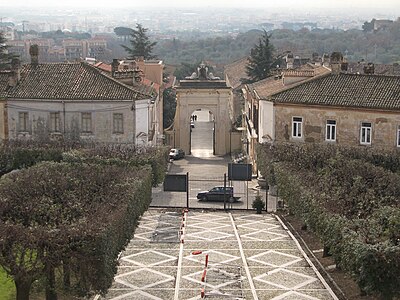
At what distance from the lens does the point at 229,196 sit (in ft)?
144

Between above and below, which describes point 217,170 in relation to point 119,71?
below

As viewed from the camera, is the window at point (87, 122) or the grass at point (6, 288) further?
the window at point (87, 122)

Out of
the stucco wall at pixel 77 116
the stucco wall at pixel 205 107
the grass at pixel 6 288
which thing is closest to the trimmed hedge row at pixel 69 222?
the grass at pixel 6 288

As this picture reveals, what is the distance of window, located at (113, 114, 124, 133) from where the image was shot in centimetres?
4706

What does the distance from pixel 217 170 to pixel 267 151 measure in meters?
13.4

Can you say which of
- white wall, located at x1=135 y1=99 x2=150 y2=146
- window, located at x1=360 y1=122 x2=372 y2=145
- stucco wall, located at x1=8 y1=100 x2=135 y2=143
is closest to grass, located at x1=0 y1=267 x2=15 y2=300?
stucco wall, located at x1=8 y1=100 x2=135 y2=143

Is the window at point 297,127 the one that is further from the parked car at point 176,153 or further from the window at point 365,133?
the parked car at point 176,153

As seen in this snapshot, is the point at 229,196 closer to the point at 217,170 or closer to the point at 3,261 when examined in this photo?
the point at 217,170

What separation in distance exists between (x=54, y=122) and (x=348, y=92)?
18.7 m

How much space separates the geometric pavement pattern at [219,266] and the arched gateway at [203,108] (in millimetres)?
29323

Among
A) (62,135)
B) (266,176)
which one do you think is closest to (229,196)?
(266,176)

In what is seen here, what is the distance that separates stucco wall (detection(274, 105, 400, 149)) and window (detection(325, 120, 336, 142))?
0.20m

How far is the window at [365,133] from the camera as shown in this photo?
146 feet

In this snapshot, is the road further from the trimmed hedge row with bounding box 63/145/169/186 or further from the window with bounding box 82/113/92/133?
the window with bounding box 82/113/92/133
